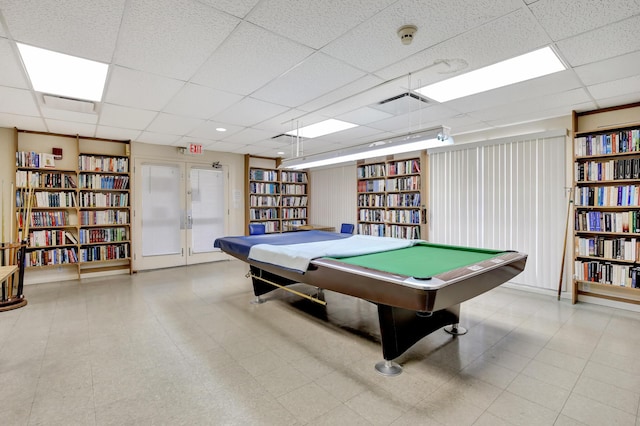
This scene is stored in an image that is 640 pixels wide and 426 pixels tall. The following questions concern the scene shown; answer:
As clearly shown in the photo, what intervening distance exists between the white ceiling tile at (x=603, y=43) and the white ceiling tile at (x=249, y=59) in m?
1.97

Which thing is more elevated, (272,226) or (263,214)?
(263,214)

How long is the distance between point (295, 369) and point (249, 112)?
9.91 ft

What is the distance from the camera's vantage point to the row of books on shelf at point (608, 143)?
3.49 m

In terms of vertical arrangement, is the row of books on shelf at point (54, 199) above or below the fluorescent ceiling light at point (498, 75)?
below

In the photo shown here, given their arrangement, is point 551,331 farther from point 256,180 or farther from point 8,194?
point 8,194

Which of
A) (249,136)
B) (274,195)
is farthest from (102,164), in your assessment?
(274,195)

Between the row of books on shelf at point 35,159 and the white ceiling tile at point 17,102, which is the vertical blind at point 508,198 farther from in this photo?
the row of books on shelf at point 35,159

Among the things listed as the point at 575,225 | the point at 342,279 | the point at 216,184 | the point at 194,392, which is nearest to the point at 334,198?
the point at 216,184

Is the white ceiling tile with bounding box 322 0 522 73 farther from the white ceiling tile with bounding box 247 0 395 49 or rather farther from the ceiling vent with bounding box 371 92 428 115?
the ceiling vent with bounding box 371 92 428 115

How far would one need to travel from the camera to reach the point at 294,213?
25.6ft

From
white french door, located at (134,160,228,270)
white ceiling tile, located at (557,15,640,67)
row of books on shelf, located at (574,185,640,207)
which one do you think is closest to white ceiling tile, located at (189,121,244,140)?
white french door, located at (134,160,228,270)

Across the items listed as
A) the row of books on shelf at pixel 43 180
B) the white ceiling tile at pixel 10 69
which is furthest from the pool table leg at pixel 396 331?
the row of books on shelf at pixel 43 180

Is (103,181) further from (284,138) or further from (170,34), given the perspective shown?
(170,34)

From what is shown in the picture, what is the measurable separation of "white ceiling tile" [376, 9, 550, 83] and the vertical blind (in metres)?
2.35
